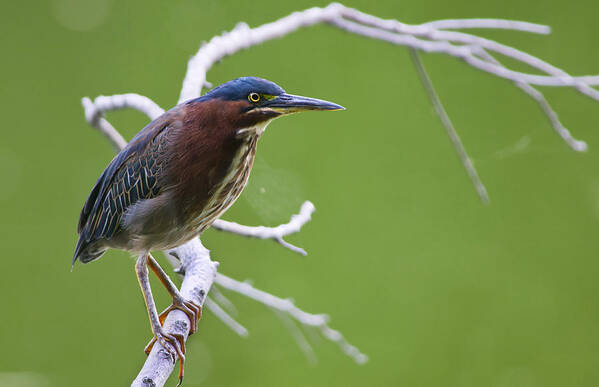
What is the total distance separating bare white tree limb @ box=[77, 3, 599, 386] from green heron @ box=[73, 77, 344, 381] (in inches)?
2.8

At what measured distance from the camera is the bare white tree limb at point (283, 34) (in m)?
1.35

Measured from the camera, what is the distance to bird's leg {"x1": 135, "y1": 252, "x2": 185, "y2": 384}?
4.05ft

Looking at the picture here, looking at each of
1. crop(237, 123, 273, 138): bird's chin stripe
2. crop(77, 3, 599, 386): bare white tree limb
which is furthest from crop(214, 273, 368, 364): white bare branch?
crop(237, 123, 273, 138): bird's chin stripe

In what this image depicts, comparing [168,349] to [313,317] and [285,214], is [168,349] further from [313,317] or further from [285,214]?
[313,317]

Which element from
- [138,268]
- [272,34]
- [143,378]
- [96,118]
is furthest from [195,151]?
[96,118]

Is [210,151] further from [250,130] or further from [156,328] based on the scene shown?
[156,328]

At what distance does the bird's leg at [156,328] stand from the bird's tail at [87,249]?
0.14 m

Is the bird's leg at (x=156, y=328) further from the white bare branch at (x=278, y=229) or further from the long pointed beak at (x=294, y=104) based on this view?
the long pointed beak at (x=294, y=104)

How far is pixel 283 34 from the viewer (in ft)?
5.43

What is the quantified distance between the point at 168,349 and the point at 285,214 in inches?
18.2

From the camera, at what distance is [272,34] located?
1.64 meters

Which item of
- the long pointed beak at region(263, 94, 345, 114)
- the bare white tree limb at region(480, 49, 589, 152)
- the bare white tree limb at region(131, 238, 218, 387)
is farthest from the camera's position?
the bare white tree limb at region(480, 49, 589, 152)

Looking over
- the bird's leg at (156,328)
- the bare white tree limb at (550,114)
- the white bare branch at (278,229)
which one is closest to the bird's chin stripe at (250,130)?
the white bare branch at (278,229)

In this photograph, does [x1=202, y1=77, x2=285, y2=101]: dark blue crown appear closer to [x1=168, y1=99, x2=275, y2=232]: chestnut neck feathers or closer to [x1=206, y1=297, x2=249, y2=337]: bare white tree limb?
[x1=168, y1=99, x2=275, y2=232]: chestnut neck feathers
